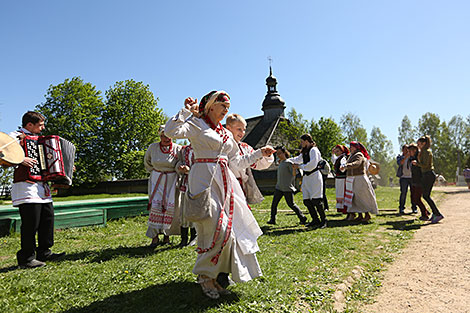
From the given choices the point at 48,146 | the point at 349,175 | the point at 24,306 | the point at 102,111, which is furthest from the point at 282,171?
the point at 102,111

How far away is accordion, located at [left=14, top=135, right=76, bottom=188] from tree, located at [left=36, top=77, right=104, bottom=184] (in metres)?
26.3

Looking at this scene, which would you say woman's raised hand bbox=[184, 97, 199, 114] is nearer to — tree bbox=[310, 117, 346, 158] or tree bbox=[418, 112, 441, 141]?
tree bbox=[310, 117, 346, 158]

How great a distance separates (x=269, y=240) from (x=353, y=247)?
145cm

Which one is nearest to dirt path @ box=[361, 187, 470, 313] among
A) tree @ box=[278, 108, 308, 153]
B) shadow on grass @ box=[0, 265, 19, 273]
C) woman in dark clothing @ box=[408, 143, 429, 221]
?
woman in dark clothing @ box=[408, 143, 429, 221]

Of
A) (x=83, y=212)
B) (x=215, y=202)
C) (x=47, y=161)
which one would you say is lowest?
(x=83, y=212)

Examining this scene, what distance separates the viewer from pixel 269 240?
238 inches

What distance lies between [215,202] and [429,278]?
9.72 feet

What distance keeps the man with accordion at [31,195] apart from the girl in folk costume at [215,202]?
271 cm

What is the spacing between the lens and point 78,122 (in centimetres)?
2972

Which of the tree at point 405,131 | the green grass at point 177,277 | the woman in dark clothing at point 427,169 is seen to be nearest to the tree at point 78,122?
the green grass at point 177,277

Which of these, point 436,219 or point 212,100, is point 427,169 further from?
point 212,100

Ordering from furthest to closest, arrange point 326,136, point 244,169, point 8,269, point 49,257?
point 326,136 < point 49,257 < point 8,269 < point 244,169

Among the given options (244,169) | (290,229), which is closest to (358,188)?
(290,229)

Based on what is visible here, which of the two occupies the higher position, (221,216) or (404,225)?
(221,216)
